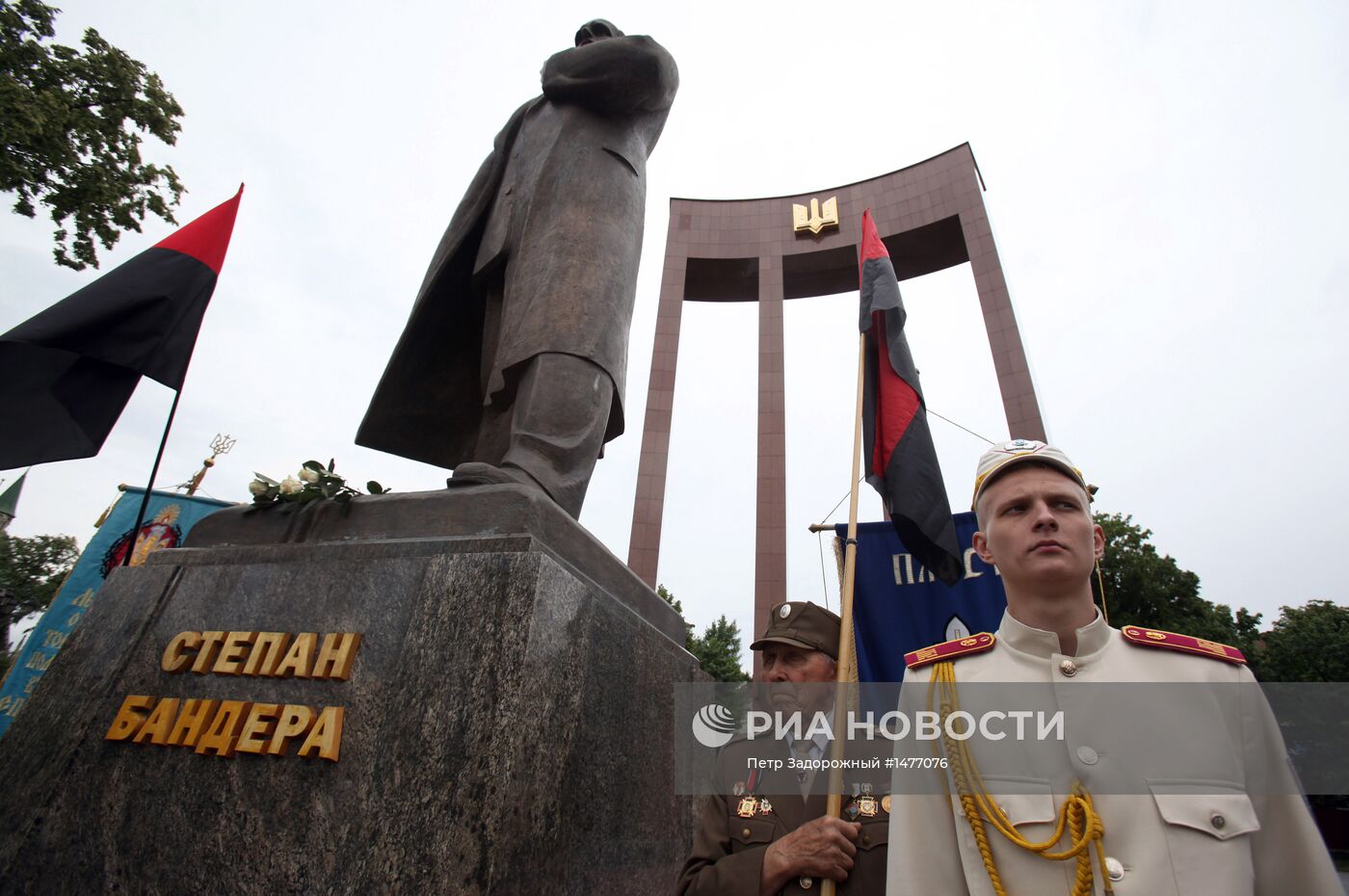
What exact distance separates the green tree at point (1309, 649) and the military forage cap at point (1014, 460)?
75.6 feet

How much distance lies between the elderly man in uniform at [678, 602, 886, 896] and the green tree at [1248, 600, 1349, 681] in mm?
22652

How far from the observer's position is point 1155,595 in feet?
59.4

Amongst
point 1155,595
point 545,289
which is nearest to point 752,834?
point 545,289

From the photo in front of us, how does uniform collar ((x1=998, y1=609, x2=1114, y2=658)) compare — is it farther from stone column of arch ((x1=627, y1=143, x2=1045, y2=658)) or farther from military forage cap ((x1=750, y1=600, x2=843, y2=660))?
stone column of arch ((x1=627, y1=143, x2=1045, y2=658))

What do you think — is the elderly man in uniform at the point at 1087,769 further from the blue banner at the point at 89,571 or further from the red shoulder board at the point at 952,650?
the blue banner at the point at 89,571

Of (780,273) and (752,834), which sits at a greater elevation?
(780,273)

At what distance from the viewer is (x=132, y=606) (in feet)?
6.86

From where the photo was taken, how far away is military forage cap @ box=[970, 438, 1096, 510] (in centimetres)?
140

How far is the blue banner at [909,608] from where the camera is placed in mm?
3811

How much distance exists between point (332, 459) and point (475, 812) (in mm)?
1386

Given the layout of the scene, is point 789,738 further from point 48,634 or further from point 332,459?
point 48,634

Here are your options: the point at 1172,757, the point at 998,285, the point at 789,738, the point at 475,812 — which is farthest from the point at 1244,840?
the point at 998,285

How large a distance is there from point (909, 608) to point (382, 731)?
10.2 ft

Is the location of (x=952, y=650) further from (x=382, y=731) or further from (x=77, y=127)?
(x=77, y=127)
